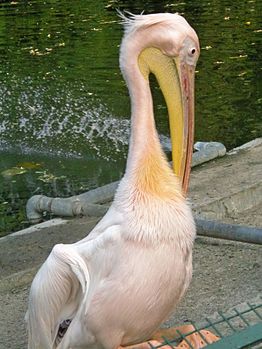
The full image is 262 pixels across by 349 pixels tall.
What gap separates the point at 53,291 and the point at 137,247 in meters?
0.30

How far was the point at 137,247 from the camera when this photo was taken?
2.83m

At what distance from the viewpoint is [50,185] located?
623cm

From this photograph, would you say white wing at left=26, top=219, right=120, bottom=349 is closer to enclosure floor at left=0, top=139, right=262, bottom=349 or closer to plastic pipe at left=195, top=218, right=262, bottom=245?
enclosure floor at left=0, top=139, right=262, bottom=349

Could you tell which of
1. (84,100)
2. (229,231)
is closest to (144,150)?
(229,231)

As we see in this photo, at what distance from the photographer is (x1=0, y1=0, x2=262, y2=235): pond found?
21.4 feet

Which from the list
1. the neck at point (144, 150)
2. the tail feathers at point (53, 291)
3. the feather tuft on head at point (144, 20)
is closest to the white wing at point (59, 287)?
the tail feathers at point (53, 291)

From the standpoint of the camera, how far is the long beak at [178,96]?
9.98 feet

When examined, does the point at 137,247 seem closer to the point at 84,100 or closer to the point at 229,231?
the point at 229,231

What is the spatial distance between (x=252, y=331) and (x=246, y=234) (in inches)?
69.9

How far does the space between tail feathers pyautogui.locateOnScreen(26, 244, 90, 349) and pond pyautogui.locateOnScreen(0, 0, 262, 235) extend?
7.56ft

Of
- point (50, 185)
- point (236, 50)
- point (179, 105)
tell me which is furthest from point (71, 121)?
point (179, 105)

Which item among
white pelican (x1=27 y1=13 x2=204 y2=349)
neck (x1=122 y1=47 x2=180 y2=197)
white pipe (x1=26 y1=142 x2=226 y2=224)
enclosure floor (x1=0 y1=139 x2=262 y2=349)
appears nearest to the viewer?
white pelican (x1=27 y1=13 x2=204 y2=349)

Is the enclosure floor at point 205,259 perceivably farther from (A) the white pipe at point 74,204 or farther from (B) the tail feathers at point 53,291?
(B) the tail feathers at point 53,291

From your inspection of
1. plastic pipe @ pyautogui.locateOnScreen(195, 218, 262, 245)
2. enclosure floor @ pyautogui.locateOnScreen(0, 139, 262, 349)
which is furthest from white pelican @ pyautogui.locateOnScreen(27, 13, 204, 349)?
plastic pipe @ pyautogui.locateOnScreen(195, 218, 262, 245)
